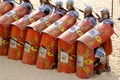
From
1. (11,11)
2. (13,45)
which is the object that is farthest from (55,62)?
(11,11)

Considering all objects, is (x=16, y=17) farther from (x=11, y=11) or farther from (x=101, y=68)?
(x=101, y=68)

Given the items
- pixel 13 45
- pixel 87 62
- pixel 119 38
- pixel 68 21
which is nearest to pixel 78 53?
pixel 87 62

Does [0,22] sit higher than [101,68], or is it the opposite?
[0,22]

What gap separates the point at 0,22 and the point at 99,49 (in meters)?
2.08

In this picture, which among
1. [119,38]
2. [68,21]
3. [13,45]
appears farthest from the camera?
[119,38]

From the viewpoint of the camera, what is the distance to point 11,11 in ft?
25.8

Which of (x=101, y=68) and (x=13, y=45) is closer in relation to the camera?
(x=101, y=68)

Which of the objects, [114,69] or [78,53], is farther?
[114,69]

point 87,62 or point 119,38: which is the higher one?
point 119,38

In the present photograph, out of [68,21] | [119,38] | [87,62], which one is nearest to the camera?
[87,62]

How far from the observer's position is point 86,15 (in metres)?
7.14

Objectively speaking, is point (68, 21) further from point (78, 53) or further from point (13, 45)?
point (13, 45)

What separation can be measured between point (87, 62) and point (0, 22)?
1.99 m

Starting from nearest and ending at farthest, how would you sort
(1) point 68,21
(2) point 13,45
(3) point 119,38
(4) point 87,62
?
1. (4) point 87,62
2. (1) point 68,21
3. (2) point 13,45
4. (3) point 119,38
